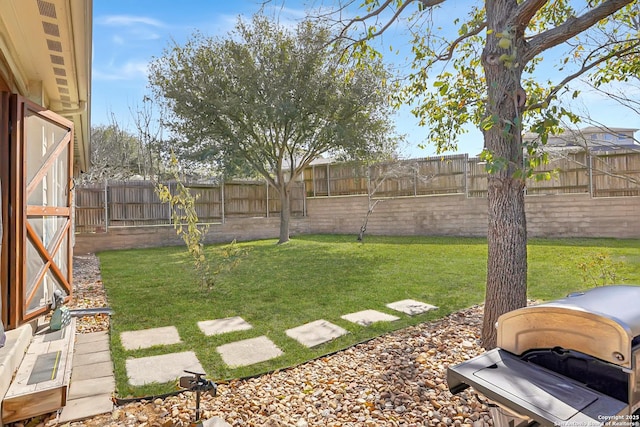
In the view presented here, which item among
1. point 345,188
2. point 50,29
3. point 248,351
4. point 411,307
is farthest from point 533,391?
point 345,188

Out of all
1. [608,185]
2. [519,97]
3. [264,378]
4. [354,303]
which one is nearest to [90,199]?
[354,303]

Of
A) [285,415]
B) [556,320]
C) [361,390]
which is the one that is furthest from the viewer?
[361,390]

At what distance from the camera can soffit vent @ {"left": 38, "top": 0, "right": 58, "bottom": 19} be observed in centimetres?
203

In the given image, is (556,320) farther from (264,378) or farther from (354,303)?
(354,303)

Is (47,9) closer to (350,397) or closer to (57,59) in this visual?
(57,59)

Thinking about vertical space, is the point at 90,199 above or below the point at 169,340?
above

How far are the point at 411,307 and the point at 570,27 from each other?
304 centimetres

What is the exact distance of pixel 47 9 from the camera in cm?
209

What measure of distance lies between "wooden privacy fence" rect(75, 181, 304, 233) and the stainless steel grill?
8610mm

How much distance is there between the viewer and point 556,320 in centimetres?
139

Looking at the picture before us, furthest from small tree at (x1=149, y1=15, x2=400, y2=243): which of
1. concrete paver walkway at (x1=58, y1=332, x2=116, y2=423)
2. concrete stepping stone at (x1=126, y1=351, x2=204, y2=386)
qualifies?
concrete stepping stone at (x1=126, y1=351, x2=204, y2=386)

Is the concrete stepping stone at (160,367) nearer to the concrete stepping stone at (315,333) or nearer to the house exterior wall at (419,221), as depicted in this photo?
the concrete stepping stone at (315,333)

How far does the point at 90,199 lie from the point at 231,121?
475cm

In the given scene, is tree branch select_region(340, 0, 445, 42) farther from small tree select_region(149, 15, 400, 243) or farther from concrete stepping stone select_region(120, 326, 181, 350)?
small tree select_region(149, 15, 400, 243)
